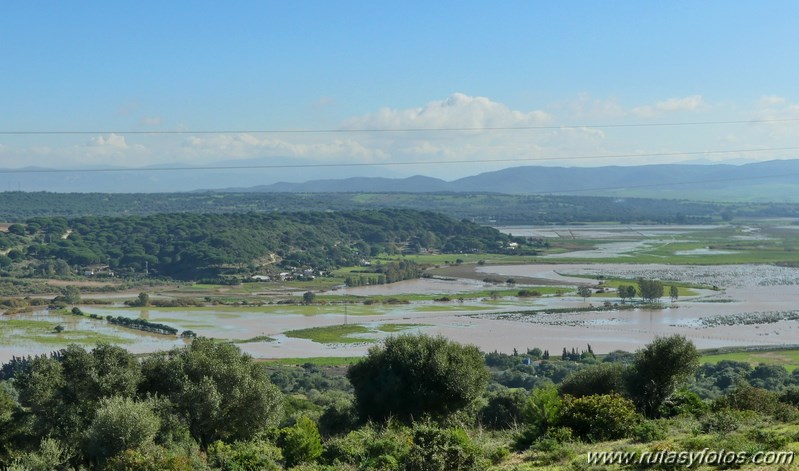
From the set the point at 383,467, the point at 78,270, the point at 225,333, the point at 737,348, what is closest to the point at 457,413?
the point at 383,467

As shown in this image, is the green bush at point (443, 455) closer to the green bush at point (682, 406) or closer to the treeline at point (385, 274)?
the green bush at point (682, 406)

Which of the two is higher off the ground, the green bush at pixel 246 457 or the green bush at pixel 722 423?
the green bush at pixel 722 423

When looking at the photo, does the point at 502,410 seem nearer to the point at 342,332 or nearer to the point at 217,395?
the point at 217,395

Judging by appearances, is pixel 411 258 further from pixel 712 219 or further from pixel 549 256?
pixel 712 219

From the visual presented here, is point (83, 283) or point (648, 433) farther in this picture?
point (83, 283)

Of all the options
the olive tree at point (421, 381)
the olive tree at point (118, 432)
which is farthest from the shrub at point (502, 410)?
the olive tree at point (118, 432)

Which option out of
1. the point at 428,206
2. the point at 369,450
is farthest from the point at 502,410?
the point at 428,206
